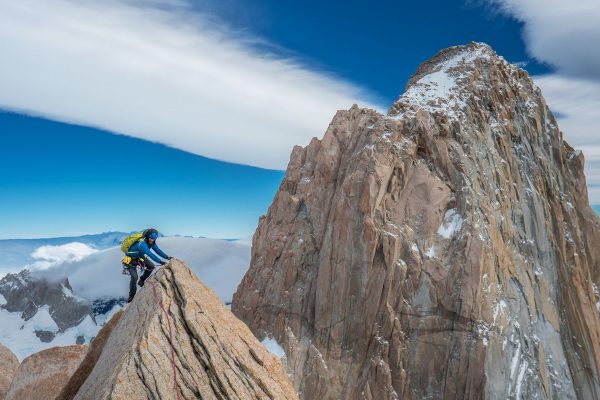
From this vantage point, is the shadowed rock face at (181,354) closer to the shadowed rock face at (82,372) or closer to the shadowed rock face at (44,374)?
the shadowed rock face at (82,372)

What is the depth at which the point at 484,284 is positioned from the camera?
65.9 metres

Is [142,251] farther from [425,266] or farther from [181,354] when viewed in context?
[425,266]

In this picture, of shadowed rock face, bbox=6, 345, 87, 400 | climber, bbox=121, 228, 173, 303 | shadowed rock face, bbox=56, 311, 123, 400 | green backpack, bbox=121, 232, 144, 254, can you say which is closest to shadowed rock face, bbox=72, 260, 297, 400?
shadowed rock face, bbox=56, 311, 123, 400

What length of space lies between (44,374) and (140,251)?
258 inches

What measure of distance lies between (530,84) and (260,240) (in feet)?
206

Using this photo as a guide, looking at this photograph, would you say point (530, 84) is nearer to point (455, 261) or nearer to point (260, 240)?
point (455, 261)

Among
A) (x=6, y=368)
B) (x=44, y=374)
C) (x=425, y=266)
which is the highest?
(x=44, y=374)

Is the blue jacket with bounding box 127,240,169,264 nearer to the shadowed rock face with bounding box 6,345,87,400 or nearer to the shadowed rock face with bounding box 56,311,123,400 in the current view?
the shadowed rock face with bounding box 56,311,123,400

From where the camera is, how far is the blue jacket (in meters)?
18.3

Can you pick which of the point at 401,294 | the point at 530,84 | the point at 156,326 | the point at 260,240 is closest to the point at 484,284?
the point at 401,294

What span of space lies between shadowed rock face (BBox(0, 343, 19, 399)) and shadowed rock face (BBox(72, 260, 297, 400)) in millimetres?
13827

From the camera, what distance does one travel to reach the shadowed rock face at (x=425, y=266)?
64.0 m

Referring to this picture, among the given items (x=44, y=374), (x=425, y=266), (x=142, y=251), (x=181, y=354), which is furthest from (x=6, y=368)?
(x=425, y=266)

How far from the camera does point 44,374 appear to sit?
67.1ft
